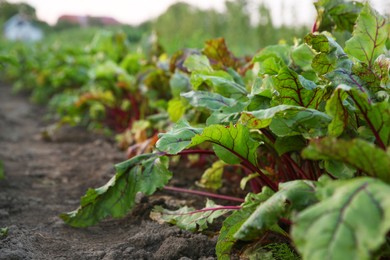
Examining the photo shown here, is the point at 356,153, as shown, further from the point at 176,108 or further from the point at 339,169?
the point at 176,108

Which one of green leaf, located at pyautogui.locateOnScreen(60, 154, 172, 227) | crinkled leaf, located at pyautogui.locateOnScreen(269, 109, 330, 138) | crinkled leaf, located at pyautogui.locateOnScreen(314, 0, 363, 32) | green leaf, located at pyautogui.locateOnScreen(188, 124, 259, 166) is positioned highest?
crinkled leaf, located at pyautogui.locateOnScreen(314, 0, 363, 32)

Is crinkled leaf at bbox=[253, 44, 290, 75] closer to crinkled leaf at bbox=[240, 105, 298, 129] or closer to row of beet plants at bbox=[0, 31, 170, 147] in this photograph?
crinkled leaf at bbox=[240, 105, 298, 129]

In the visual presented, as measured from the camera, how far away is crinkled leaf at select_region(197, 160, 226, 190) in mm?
2686

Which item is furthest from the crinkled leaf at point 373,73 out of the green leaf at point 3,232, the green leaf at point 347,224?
the green leaf at point 3,232

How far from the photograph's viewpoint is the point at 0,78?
40.9ft

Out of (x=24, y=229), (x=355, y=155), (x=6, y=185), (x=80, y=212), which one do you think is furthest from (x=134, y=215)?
(x=355, y=155)

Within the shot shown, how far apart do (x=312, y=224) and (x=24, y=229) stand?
1612 mm

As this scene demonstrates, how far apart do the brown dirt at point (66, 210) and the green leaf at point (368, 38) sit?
0.97m

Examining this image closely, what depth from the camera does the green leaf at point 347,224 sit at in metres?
1.05

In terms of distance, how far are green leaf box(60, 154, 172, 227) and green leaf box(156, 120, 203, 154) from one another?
1.10 ft

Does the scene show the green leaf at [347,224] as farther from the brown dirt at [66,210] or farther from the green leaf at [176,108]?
the green leaf at [176,108]

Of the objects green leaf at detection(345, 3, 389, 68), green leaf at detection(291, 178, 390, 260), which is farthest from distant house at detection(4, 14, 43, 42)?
green leaf at detection(291, 178, 390, 260)

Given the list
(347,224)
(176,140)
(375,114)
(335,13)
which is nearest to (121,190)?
(176,140)

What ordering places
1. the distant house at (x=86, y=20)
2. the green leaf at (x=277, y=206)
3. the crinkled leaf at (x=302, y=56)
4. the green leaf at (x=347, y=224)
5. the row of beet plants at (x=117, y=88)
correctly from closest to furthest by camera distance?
the green leaf at (x=347, y=224)
the green leaf at (x=277, y=206)
the crinkled leaf at (x=302, y=56)
the row of beet plants at (x=117, y=88)
the distant house at (x=86, y=20)
